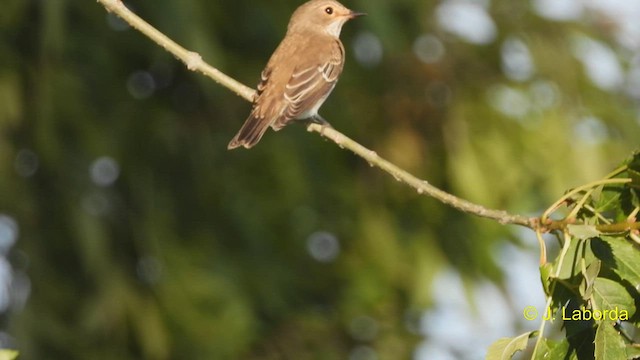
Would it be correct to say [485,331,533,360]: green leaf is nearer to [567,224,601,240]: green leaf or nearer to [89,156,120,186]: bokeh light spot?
[567,224,601,240]: green leaf

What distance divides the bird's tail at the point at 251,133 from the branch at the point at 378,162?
1.14 m

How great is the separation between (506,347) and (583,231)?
0.35 metres

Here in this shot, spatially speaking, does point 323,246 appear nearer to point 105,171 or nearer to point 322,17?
point 105,171

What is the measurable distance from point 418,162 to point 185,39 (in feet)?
7.21

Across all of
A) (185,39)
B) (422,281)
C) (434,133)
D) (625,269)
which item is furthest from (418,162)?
(625,269)

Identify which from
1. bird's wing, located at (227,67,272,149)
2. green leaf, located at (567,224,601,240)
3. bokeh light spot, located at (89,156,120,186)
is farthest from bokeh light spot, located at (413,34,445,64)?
green leaf, located at (567,224,601,240)

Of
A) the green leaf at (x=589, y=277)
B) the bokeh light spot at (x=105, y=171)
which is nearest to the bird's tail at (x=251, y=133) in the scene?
the green leaf at (x=589, y=277)

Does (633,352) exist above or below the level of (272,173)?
below

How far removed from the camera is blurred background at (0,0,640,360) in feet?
25.9

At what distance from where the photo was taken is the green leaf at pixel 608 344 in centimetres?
291

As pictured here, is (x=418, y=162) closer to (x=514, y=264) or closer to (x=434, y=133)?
(x=434, y=133)

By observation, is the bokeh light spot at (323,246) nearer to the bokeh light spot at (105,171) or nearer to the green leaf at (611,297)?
the bokeh light spot at (105,171)

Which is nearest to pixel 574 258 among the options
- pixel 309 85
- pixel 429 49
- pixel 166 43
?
pixel 166 43

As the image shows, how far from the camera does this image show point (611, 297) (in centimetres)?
308
